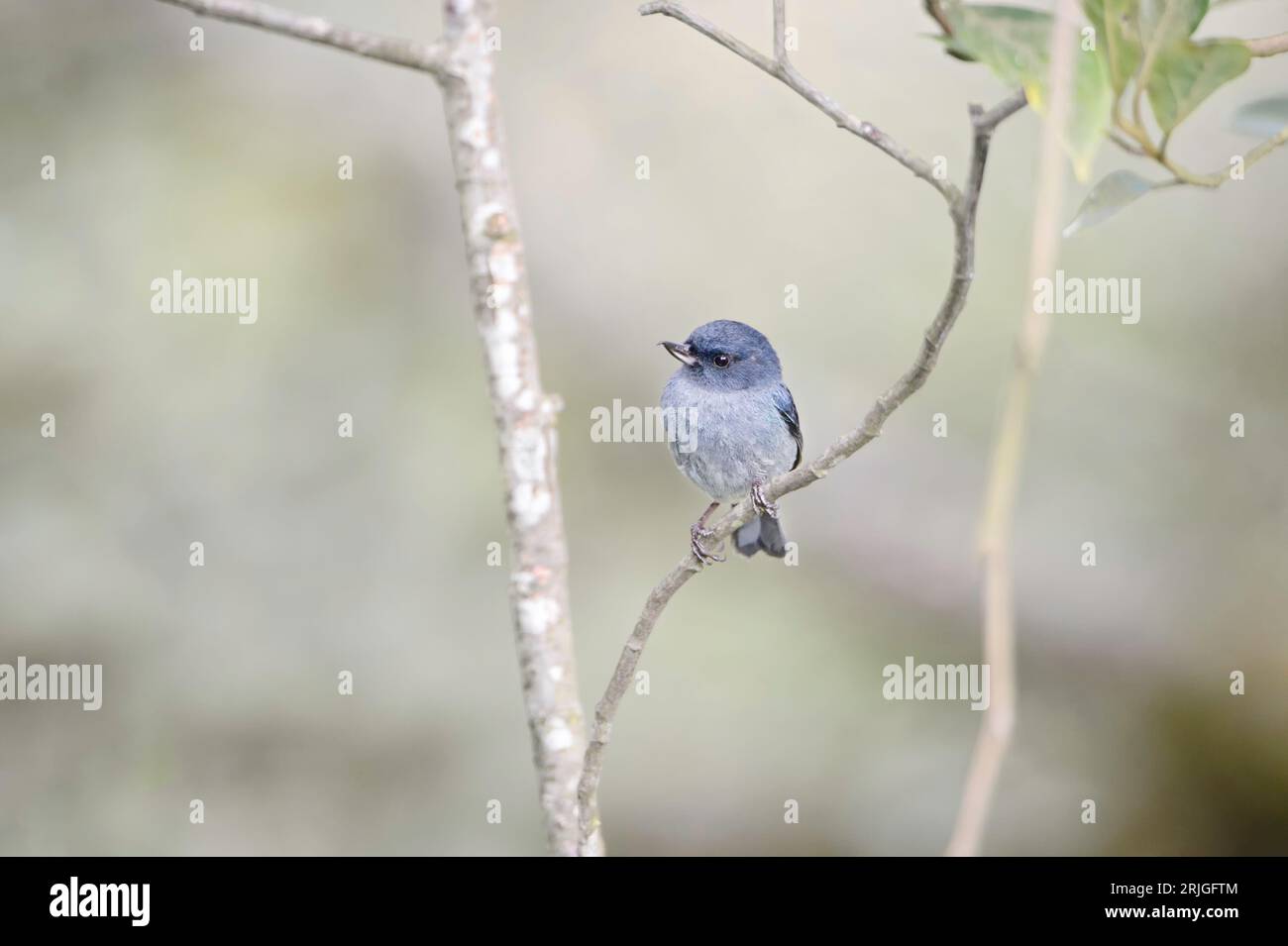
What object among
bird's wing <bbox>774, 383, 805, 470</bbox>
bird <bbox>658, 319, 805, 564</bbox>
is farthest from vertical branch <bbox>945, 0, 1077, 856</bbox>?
bird's wing <bbox>774, 383, 805, 470</bbox>

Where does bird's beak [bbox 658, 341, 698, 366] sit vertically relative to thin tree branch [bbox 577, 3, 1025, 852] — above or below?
above

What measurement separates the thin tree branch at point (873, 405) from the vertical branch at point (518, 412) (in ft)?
0.27

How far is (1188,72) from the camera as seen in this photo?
162 centimetres

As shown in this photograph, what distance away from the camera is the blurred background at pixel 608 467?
6.53 m

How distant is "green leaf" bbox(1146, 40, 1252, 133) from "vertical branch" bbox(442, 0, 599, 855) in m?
1.06

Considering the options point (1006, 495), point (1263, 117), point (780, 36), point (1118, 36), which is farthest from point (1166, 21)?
point (1006, 495)

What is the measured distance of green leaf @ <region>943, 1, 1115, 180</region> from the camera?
137 centimetres

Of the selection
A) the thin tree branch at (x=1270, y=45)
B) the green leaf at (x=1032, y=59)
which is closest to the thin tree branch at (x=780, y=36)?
the green leaf at (x=1032, y=59)

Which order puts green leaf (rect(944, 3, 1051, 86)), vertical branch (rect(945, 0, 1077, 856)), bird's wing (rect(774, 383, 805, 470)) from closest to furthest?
vertical branch (rect(945, 0, 1077, 856)), green leaf (rect(944, 3, 1051, 86)), bird's wing (rect(774, 383, 805, 470))

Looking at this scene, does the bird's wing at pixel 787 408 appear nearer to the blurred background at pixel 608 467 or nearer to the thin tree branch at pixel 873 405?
the thin tree branch at pixel 873 405

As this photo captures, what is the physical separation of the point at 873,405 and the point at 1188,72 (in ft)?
2.01

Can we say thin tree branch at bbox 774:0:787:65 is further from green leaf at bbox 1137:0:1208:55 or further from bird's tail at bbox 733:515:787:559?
bird's tail at bbox 733:515:787:559
